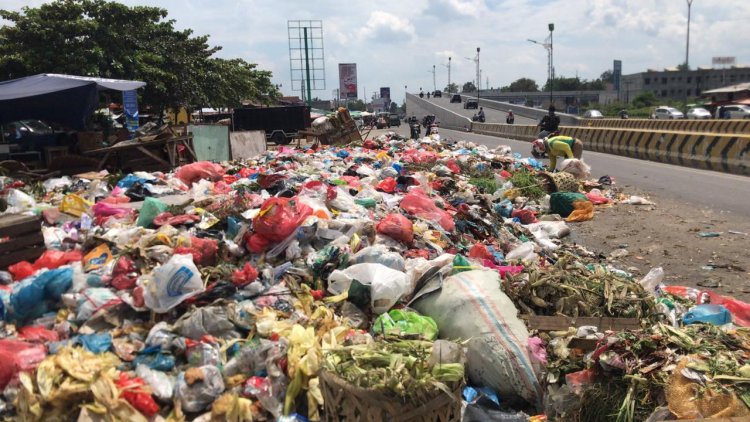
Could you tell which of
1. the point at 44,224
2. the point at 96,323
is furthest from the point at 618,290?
the point at 44,224

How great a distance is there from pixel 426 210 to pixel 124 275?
353 cm

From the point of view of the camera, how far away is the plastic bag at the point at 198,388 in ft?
10.5

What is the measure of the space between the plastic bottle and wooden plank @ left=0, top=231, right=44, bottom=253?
16.9 ft

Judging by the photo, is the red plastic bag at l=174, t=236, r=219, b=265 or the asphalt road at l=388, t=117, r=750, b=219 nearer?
the red plastic bag at l=174, t=236, r=219, b=265

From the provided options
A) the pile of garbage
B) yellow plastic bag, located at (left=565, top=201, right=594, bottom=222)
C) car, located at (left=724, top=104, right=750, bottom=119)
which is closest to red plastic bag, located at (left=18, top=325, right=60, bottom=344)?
the pile of garbage

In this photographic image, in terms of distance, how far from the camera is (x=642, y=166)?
49.1 ft

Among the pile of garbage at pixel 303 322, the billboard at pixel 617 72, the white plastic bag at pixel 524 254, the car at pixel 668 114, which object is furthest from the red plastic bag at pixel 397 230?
the billboard at pixel 617 72

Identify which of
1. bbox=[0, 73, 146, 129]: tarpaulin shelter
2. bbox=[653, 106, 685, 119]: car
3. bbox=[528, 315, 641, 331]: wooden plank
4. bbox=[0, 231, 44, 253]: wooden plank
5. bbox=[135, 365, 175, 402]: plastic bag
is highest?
bbox=[0, 73, 146, 129]: tarpaulin shelter

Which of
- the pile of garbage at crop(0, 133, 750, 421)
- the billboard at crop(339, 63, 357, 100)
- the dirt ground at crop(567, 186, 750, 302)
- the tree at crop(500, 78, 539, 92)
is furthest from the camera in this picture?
the tree at crop(500, 78, 539, 92)

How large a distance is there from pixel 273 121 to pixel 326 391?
25.1 meters

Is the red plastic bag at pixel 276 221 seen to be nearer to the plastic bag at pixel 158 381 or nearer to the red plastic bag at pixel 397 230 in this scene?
the red plastic bag at pixel 397 230

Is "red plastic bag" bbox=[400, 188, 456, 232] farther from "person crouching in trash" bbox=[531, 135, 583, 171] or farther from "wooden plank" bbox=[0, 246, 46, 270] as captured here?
"person crouching in trash" bbox=[531, 135, 583, 171]

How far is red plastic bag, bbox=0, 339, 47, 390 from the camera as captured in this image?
334 centimetres

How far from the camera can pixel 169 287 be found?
13.0 feet
